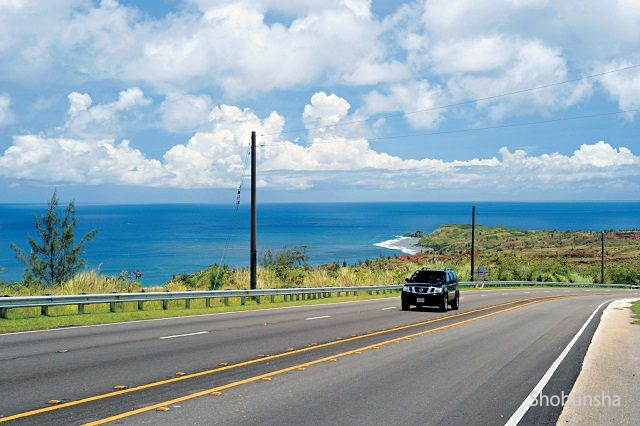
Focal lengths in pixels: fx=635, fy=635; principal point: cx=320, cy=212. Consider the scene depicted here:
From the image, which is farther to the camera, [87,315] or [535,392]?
[87,315]

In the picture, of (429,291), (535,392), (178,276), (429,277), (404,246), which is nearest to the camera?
(535,392)

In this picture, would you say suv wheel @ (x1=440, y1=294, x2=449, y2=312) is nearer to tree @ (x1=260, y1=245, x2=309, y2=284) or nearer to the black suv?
the black suv

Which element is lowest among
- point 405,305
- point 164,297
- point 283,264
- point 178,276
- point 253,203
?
point 405,305

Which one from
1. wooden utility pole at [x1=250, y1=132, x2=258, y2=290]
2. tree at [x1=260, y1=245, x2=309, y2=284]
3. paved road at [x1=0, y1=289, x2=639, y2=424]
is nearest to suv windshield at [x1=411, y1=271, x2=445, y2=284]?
paved road at [x1=0, y1=289, x2=639, y2=424]

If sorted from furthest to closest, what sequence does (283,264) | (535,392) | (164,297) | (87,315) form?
1. (283,264)
2. (164,297)
3. (87,315)
4. (535,392)

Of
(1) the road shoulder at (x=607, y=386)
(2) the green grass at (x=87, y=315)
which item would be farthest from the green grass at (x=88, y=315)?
(1) the road shoulder at (x=607, y=386)

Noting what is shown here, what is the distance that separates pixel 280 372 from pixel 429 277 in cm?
1697

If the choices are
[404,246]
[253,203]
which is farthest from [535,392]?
[404,246]

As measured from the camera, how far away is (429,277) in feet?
88.3

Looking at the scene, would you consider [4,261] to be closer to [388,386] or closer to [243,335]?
[243,335]

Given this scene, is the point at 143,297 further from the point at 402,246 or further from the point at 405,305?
the point at 402,246

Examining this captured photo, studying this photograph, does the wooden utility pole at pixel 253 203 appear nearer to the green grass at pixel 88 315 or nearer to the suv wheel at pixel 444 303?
the green grass at pixel 88 315

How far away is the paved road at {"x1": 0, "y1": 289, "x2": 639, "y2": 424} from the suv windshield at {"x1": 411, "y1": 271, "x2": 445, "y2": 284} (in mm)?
7073

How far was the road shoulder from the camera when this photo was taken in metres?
8.38
